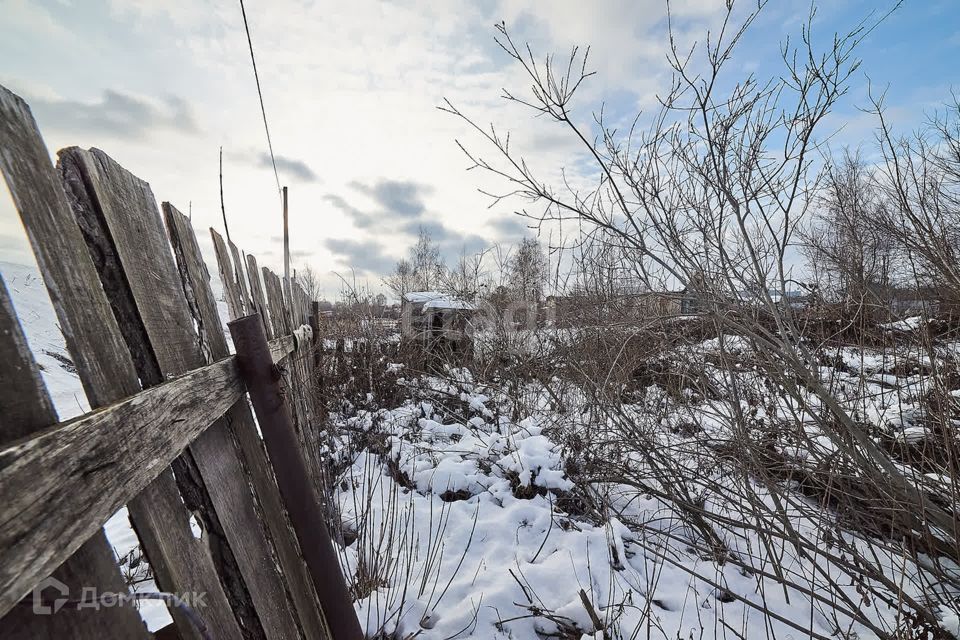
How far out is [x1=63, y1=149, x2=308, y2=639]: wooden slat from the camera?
0.82 metres

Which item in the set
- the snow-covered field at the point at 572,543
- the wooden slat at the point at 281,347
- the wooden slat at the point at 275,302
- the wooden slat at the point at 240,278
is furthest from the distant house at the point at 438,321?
the wooden slat at the point at 240,278

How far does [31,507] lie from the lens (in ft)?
1.40

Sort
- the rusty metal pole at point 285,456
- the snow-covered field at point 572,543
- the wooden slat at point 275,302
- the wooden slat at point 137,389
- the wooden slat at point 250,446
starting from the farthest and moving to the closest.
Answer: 1. the wooden slat at point 275,302
2. the snow-covered field at point 572,543
3. the rusty metal pole at point 285,456
4. the wooden slat at point 250,446
5. the wooden slat at point 137,389

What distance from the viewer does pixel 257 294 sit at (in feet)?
7.50

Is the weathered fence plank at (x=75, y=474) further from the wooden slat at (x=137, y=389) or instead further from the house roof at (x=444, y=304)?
the house roof at (x=444, y=304)

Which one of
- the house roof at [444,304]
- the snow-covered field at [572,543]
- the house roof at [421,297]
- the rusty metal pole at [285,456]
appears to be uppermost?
the house roof at [421,297]

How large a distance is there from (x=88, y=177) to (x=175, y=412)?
43 cm

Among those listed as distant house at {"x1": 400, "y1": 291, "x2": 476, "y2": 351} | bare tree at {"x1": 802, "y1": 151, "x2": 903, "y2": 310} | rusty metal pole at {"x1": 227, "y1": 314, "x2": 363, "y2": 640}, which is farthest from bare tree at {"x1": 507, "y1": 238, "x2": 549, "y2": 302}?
rusty metal pole at {"x1": 227, "y1": 314, "x2": 363, "y2": 640}

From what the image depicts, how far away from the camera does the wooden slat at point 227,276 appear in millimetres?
1615

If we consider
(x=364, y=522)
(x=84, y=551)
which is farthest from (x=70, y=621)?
(x=364, y=522)

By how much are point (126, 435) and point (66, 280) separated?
242mm

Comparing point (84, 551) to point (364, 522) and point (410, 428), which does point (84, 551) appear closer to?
point (364, 522)

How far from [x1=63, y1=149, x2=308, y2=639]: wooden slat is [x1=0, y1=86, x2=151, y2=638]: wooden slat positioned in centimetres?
14

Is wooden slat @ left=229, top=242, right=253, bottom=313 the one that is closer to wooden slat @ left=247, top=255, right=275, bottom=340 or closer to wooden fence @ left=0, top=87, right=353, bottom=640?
wooden slat @ left=247, top=255, right=275, bottom=340
